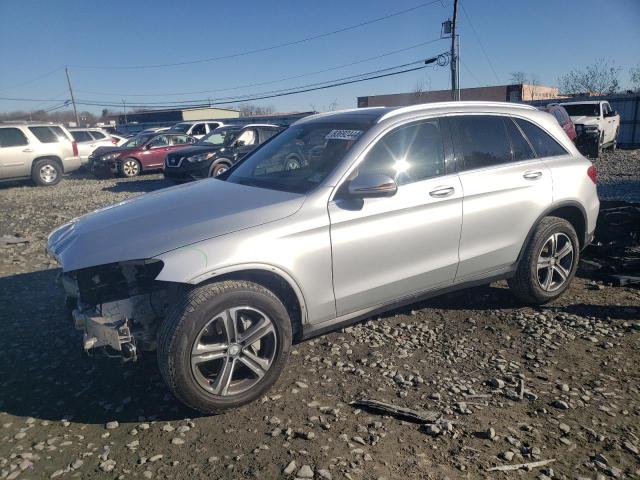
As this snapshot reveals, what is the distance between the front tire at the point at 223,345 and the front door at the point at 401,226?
21.4 inches

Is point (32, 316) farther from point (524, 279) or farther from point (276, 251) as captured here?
point (524, 279)

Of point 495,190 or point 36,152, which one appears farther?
point 36,152

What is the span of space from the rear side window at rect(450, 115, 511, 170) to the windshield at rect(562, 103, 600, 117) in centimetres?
1555

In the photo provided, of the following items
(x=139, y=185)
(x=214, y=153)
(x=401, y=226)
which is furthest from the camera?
(x=139, y=185)

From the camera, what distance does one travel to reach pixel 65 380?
11.2 feet

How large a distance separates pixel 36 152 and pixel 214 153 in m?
5.95

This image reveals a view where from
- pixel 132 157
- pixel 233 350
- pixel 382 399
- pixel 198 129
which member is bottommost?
pixel 382 399

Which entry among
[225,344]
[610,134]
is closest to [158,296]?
[225,344]

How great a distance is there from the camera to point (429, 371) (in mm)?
3379

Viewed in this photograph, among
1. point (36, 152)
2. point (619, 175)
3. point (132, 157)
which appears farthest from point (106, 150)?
point (619, 175)

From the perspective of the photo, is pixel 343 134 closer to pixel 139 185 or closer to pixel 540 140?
pixel 540 140

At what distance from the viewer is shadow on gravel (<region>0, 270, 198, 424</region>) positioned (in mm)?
3029

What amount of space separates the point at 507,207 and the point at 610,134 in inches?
666

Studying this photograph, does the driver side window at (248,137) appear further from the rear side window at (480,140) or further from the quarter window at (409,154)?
the quarter window at (409,154)
